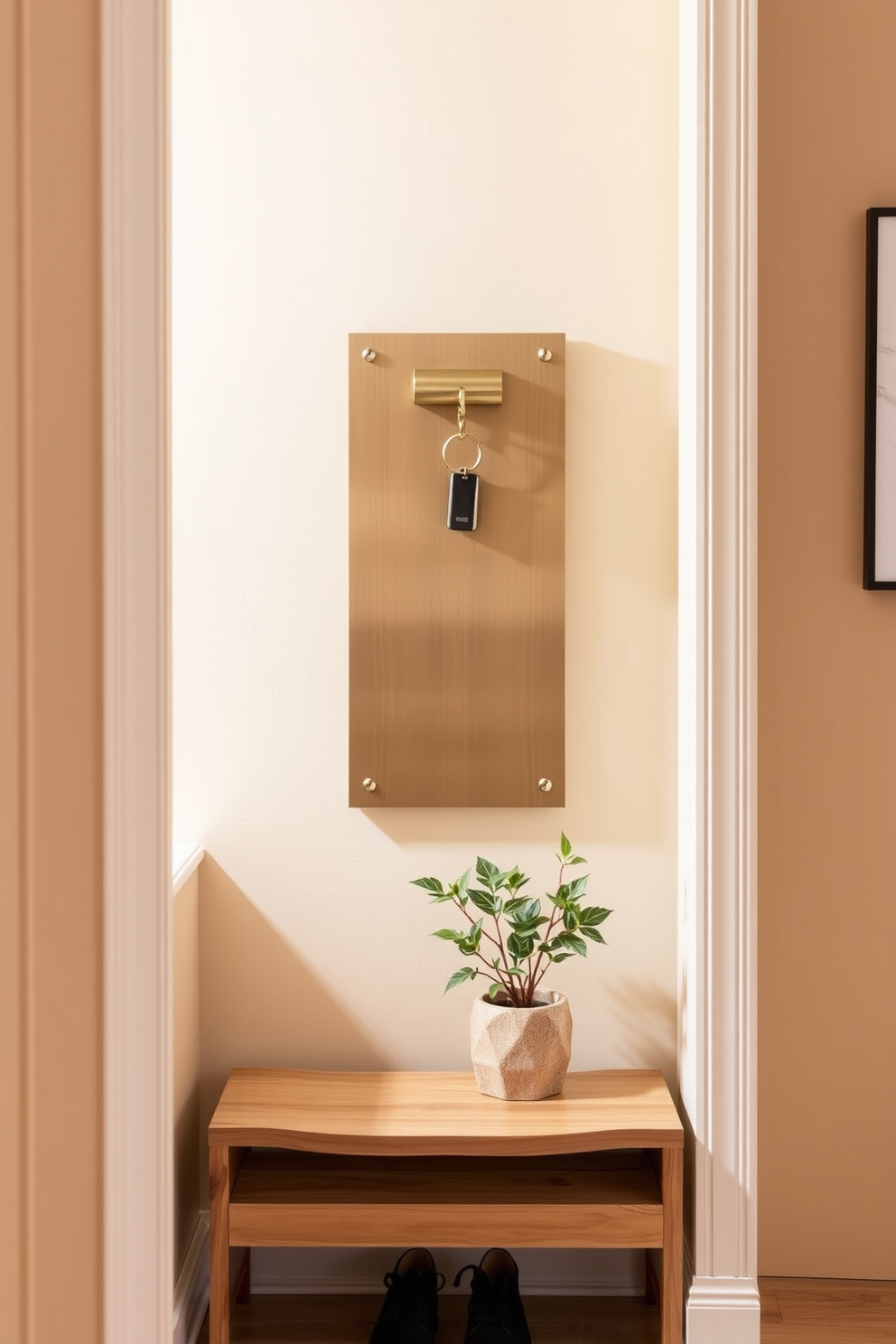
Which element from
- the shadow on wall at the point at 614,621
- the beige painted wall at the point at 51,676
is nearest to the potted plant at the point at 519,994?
the shadow on wall at the point at 614,621

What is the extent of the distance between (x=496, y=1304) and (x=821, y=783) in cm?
101

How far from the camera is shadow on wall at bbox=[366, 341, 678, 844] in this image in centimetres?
198

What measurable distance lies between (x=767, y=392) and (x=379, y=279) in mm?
700

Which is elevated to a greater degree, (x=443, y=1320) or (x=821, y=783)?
(x=821, y=783)

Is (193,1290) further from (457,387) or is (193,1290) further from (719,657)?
(457,387)

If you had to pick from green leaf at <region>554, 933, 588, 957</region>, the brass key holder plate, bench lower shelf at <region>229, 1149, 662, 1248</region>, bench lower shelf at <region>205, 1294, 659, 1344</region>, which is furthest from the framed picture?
bench lower shelf at <region>205, 1294, 659, 1344</region>

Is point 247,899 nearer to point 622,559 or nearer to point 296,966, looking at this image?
point 296,966

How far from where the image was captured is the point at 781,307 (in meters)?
1.95

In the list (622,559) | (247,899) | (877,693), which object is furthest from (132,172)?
(877,693)

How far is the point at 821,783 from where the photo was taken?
6.43 feet

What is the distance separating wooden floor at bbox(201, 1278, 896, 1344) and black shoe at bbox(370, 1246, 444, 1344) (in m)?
0.06

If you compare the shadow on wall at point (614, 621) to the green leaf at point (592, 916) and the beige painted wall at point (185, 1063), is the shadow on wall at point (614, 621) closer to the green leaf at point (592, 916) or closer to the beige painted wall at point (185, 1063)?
the green leaf at point (592, 916)

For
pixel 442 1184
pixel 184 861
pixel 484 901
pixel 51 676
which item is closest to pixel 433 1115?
pixel 442 1184

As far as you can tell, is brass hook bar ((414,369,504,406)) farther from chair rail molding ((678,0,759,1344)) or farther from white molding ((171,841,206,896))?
white molding ((171,841,206,896))
